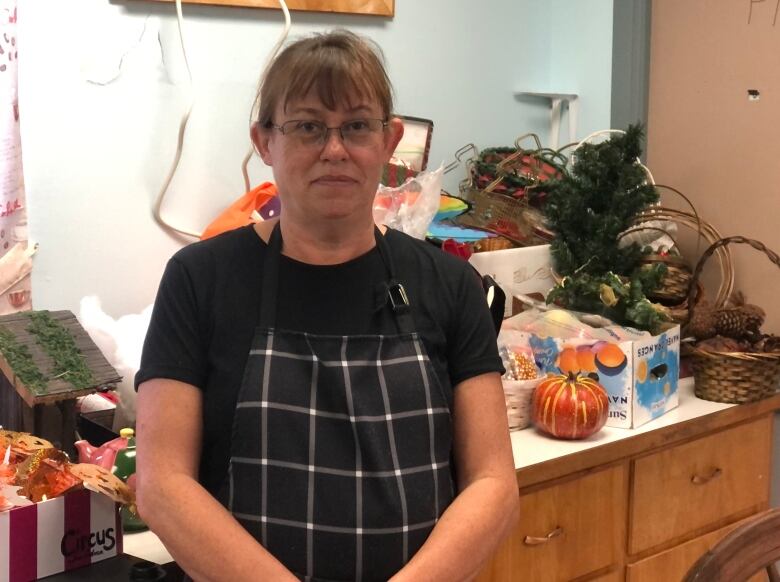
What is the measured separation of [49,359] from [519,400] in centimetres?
83

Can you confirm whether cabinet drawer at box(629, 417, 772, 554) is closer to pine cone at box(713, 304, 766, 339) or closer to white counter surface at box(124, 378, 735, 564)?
white counter surface at box(124, 378, 735, 564)

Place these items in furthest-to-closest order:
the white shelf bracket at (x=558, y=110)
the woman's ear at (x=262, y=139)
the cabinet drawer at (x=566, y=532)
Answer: the white shelf bracket at (x=558, y=110), the cabinet drawer at (x=566, y=532), the woman's ear at (x=262, y=139)

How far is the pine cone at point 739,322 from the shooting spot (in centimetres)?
204

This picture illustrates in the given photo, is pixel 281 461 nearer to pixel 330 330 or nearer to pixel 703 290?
pixel 330 330

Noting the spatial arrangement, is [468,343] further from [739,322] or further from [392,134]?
[739,322]

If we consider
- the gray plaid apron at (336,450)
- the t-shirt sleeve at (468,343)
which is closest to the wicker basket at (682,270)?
the t-shirt sleeve at (468,343)

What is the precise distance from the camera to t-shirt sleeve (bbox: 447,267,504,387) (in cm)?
129

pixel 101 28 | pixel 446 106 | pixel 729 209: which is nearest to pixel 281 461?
pixel 101 28

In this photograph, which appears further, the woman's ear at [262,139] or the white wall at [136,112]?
the white wall at [136,112]

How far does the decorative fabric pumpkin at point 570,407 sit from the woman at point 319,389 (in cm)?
50

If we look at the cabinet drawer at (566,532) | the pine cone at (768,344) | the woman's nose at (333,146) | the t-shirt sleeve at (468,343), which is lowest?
the cabinet drawer at (566,532)

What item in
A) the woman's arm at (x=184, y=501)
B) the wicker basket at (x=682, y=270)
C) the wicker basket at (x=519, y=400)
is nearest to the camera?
the woman's arm at (x=184, y=501)

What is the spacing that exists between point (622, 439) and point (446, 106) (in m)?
0.91

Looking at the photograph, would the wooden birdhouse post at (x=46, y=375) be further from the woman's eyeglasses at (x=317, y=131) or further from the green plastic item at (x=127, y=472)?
the woman's eyeglasses at (x=317, y=131)
